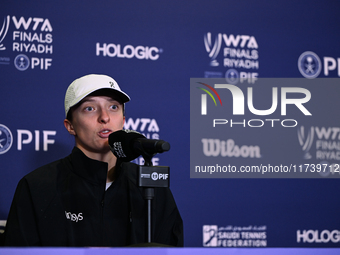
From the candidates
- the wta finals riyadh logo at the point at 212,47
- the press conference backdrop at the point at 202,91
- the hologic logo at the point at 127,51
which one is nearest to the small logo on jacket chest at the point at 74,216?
the press conference backdrop at the point at 202,91

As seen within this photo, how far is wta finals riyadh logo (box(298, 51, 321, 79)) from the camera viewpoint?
2459mm

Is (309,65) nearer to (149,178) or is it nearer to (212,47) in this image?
(212,47)

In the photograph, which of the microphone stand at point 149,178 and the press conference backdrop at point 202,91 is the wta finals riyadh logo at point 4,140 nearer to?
the press conference backdrop at point 202,91

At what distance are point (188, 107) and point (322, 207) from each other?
3.55 ft

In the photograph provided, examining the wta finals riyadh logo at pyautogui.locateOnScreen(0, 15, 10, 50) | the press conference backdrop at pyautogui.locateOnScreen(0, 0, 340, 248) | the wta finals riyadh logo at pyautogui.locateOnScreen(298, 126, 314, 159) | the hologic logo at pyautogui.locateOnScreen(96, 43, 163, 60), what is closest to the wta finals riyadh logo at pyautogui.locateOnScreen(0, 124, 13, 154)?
the press conference backdrop at pyautogui.locateOnScreen(0, 0, 340, 248)

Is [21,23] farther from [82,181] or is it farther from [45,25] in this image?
[82,181]

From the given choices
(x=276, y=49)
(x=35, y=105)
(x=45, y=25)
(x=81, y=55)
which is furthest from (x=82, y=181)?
(x=276, y=49)

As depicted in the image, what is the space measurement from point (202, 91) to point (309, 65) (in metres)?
0.76

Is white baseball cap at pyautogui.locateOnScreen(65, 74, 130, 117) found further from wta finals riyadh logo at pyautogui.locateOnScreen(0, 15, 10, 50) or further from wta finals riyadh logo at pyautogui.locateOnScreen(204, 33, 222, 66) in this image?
wta finals riyadh logo at pyautogui.locateOnScreen(204, 33, 222, 66)

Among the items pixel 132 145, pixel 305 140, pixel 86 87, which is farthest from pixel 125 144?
pixel 305 140

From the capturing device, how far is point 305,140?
7.88 ft

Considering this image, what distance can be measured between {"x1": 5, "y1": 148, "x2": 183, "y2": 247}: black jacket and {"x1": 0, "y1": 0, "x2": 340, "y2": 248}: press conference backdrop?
2.50 ft

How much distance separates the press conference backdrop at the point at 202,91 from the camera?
7.02 feet

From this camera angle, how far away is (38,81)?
2148 mm
